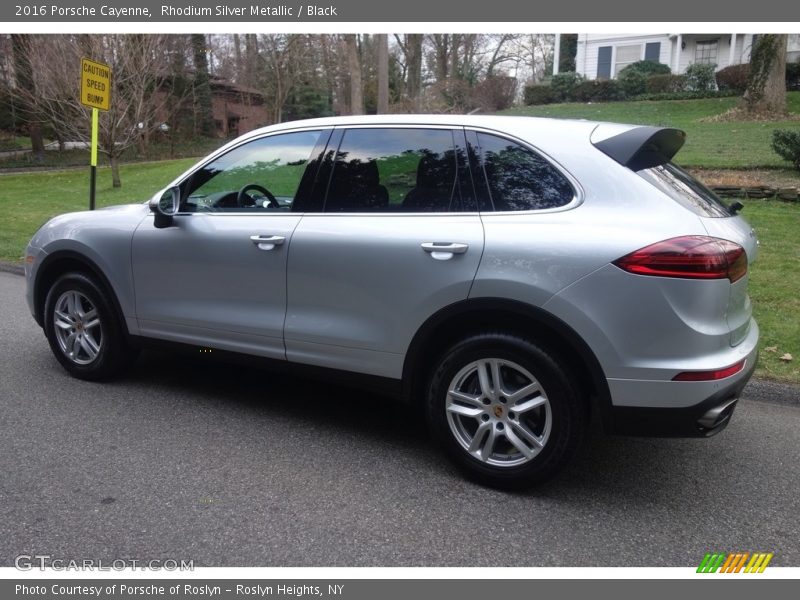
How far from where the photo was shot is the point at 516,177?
11.4 feet

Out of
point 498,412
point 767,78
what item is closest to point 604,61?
point 767,78

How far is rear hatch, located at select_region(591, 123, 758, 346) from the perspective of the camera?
321 centimetres

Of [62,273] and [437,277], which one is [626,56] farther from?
[437,277]

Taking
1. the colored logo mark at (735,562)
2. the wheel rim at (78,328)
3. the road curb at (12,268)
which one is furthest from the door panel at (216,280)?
the road curb at (12,268)

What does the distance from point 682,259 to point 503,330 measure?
88cm

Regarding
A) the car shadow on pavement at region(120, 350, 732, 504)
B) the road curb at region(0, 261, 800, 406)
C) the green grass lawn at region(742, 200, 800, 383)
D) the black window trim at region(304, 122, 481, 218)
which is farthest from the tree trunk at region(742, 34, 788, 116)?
the black window trim at region(304, 122, 481, 218)

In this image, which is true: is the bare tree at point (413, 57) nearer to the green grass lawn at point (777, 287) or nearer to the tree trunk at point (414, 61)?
the tree trunk at point (414, 61)

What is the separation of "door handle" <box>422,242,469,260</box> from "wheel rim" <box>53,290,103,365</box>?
8.88ft

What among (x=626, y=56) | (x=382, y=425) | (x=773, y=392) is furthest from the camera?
(x=626, y=56)

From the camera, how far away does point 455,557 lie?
2926 millimetres

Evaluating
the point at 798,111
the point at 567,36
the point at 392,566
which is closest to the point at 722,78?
the point at 798,111

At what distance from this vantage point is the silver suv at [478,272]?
3.06 metres

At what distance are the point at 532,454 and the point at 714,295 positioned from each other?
1.11 meters

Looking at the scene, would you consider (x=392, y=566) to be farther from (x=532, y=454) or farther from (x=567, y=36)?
(x=567, y=36)
